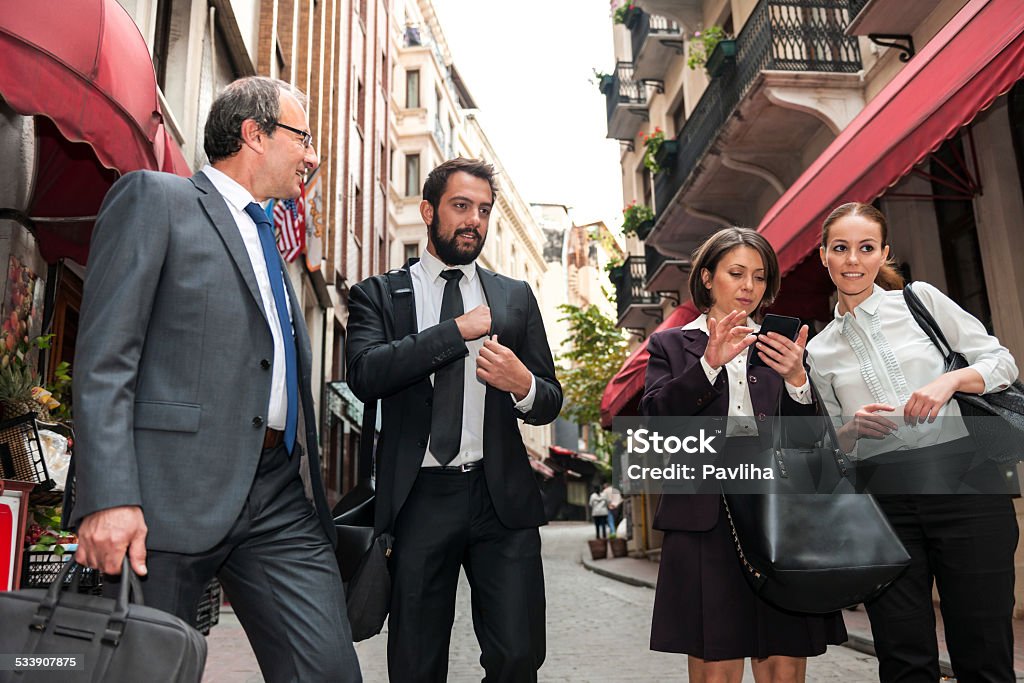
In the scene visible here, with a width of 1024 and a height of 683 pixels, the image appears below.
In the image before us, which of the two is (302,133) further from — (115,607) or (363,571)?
(115,607)

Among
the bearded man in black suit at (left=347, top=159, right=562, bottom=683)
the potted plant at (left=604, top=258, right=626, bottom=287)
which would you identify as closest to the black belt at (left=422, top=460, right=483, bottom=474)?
the bearded man in black suit at (left=347, top=159, right=562, bottom=683)

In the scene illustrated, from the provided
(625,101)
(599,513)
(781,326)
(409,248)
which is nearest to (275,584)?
(781,326)

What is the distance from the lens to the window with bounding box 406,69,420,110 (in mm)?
39031

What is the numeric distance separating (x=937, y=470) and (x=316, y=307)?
1908 cm

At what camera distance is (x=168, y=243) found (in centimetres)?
263

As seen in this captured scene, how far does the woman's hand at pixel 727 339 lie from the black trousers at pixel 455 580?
92 centimetres

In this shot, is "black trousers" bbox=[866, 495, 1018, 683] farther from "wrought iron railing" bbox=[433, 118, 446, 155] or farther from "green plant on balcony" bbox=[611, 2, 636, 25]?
"wrought iron railing" bbox=[433, 118, 446, 155]

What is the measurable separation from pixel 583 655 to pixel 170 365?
19.7ft

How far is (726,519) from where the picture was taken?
340cm

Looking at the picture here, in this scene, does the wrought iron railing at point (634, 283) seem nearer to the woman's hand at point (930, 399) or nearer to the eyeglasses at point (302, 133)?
the woman's hand at point (930, 399)

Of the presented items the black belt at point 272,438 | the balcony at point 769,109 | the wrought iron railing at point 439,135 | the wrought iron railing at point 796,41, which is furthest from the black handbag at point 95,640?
the wrought iron railing at point 439,135

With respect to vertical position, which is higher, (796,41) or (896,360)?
(796,41)

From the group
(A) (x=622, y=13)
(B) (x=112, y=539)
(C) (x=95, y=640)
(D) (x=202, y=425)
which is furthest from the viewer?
(A) (x=622, y=13)

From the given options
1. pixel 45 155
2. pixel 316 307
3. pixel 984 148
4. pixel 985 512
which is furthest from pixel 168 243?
pixel 316 307
